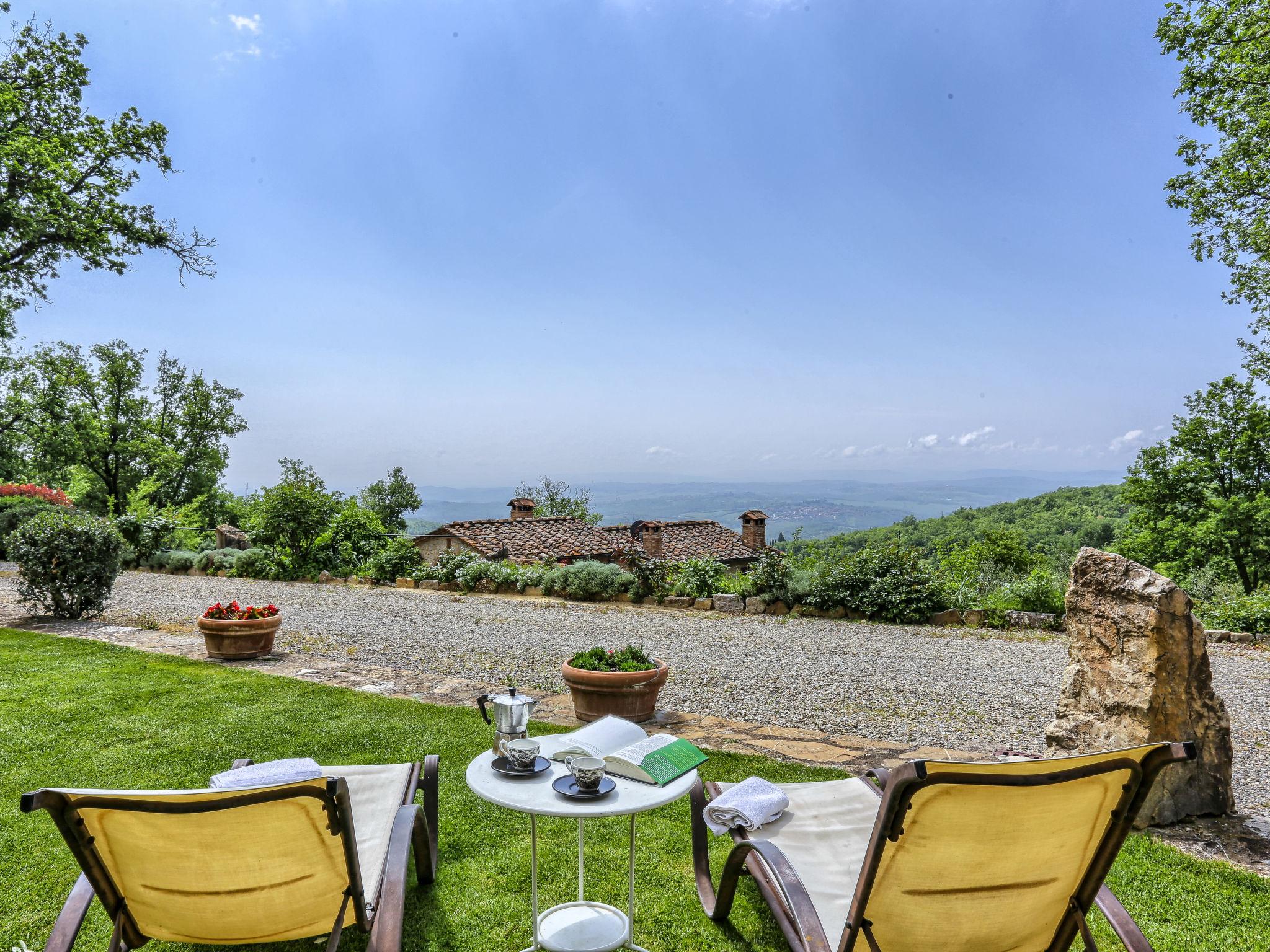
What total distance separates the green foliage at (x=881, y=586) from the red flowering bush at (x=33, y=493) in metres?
18.5

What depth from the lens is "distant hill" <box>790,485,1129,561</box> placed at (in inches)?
810

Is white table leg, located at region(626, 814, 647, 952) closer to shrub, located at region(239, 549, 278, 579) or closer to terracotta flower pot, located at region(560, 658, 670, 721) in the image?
terracotta flower pot, located at region(560, 658, 670, 721)

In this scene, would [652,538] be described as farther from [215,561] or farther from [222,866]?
[222,866]

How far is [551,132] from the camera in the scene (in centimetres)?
1516

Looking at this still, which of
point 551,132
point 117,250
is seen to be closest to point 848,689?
point 117,250

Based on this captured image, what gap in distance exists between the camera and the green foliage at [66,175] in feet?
32.0

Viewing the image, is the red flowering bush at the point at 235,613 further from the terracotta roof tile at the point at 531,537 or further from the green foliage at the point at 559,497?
the green foliage at the point at 559,497

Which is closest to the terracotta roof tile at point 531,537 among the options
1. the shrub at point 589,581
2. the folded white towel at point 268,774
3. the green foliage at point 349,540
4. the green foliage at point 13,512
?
the green foliage at point 349,540

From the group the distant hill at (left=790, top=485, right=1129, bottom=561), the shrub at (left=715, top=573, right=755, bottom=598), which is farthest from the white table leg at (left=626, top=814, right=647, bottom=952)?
the distant hill at (left=790, top=485, right=1129, bottom=561)

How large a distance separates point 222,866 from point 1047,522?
85.1 feet

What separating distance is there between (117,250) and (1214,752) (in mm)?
14445

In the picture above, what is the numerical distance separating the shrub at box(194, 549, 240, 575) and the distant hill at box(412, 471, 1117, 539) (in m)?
15.0

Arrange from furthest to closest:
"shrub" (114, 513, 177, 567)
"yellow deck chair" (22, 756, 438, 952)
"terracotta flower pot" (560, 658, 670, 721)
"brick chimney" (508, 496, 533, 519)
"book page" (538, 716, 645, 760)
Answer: "brick chimney" (508, 496, 533, 519), "shrub" (114, 513, 177, 567), "terracotta flower pot" (560, 658, 670, 721), "book page" (538, 716, 645, 760), "yellow deck chair" (22, 756, 438, 952)

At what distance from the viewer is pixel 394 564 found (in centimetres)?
1341
